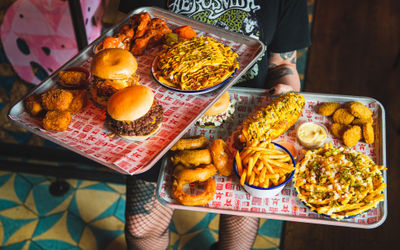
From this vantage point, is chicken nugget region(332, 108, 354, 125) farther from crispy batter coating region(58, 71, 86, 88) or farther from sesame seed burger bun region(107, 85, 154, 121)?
crispy batter coating region(58, 71, 86, 88)

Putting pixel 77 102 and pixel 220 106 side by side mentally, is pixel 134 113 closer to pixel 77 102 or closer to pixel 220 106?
pixel 77 102

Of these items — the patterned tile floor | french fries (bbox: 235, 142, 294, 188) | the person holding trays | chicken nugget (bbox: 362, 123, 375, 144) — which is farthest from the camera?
the patterned tile floor

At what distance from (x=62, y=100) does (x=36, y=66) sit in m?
1.87

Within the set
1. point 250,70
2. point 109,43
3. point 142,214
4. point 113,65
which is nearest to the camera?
point 113,65

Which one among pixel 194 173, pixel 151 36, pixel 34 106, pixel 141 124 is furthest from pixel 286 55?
pixel 34 106

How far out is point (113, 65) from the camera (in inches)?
66.0

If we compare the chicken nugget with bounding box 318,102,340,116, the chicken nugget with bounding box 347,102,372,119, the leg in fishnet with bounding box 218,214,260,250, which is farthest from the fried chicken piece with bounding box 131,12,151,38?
the leg in fishnet with bounding box 218,214,260,250

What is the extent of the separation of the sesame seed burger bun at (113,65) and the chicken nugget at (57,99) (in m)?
0.20

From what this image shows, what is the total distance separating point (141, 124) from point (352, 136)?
1.21 meters

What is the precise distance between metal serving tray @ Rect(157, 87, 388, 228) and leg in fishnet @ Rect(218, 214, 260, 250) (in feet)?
2.69

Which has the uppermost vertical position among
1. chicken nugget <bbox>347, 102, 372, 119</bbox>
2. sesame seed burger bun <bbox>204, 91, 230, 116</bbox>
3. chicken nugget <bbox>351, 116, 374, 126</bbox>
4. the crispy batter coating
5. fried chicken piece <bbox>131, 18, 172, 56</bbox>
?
fried chicken piece <bbox>131, 18, 172, 56</bbox>

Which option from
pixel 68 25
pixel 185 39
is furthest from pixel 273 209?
pixel 68 25

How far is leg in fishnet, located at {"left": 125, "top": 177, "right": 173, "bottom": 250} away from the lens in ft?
8.20

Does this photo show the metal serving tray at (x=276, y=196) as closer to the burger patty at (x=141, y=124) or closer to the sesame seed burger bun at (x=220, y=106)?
the sesame seed burger bun at (x=220, y=106)
